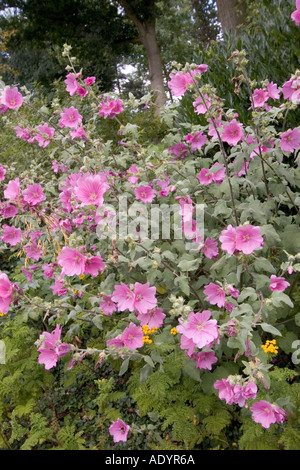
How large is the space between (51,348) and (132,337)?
1.24 feet

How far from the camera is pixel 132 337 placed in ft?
6.08

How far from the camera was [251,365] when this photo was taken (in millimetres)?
1452

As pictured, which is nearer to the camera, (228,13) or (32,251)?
(32,251)

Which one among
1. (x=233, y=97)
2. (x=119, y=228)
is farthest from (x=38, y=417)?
(x=233, y=97)

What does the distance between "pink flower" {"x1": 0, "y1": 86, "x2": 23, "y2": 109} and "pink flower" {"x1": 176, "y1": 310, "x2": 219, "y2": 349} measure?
152cm

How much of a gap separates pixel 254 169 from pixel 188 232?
0.59 meters

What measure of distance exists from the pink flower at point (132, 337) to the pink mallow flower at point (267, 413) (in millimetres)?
564

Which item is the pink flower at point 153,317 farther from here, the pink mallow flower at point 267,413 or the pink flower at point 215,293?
the pink mallow flower at point 267,413

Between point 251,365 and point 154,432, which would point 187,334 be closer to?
point 251,365

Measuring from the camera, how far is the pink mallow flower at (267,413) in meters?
1.54

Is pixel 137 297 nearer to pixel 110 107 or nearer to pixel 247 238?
pixel 247 238

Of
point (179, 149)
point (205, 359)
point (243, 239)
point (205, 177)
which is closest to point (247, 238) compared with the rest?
point (243, 239)

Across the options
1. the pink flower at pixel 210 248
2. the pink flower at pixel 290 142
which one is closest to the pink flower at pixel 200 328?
the pink flower at pixel 210 248

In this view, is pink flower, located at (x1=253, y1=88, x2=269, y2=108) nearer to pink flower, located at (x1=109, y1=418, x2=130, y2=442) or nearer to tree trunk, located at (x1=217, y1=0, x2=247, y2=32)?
pink flower, located at (x1=109, y1=418, x2=130, y2=442)
